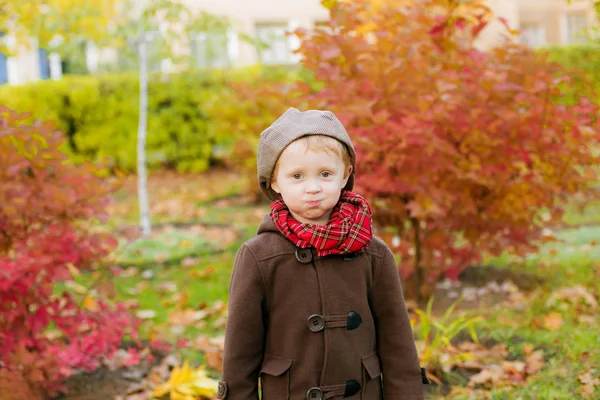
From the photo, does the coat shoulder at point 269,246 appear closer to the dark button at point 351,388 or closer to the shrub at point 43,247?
the dark button at point 351,388

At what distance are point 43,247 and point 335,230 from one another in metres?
2.03

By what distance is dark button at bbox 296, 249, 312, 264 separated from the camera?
6.66 ft

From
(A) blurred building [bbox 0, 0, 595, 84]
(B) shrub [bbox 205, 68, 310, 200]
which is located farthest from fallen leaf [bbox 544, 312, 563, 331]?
(A) blurred building [bbox 0, 0, 595, 84]

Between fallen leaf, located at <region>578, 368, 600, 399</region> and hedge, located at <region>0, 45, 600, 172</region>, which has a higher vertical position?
hedge, located at <region>0, 45, 600, 172</region>

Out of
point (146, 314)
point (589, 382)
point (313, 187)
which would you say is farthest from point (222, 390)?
point (146, 314)

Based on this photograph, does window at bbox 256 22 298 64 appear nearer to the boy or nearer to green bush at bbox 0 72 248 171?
green bush at bbox 0 72 248 171

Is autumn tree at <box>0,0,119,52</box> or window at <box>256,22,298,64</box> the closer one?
autumn tree at <box>0,0,119,52</box>

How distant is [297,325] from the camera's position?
203 cm

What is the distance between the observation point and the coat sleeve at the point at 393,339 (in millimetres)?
2121

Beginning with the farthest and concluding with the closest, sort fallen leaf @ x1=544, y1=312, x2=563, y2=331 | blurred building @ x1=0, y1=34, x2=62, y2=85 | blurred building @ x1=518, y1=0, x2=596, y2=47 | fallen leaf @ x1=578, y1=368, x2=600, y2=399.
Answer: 1. blurred building @ x1=518, y1=0, x2=596, y2=47
2. blurred building @ x1=0, y1=34, x2=62, y2=85
3. fallen leaf @ x1=544, y1=312, x2=563, y2=331
4. fallen leaf @ x1=578, y1=368, x2=600, y2=399

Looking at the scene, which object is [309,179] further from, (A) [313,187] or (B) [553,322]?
(B) [553,322]

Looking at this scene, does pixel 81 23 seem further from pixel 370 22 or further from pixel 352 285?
pixel 352 285

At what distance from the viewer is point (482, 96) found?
4.04m

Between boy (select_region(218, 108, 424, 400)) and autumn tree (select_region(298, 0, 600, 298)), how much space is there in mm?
1813
